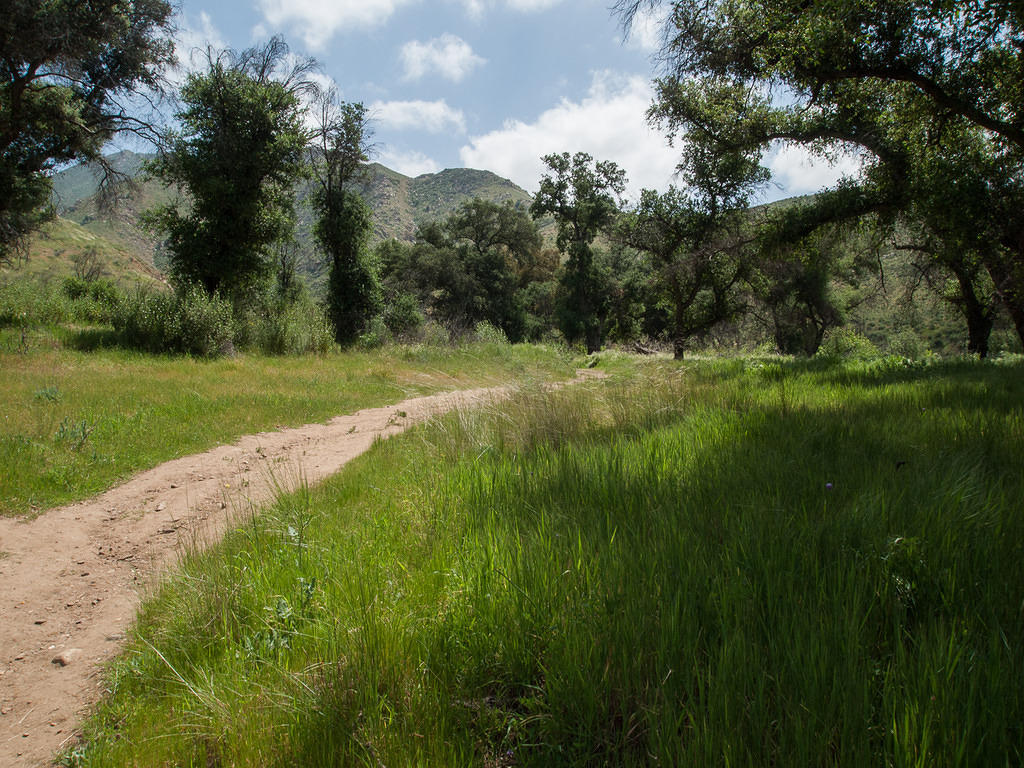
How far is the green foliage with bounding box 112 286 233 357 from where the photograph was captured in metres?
14.9

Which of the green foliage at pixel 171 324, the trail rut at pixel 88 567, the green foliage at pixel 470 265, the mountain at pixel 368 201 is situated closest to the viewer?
the trail rut at pixel 88 567

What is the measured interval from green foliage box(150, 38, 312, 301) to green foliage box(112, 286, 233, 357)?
2.25 m

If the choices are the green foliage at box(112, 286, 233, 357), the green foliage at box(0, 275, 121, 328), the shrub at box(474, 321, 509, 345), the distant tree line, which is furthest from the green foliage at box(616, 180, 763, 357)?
the green foliage at box(0, 275, 121, 328)

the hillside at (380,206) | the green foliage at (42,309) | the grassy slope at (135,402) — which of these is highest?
the hillside at (380,206)

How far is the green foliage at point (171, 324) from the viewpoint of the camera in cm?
1492

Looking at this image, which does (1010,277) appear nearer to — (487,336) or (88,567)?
(88,567)

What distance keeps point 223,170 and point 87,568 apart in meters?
18.3

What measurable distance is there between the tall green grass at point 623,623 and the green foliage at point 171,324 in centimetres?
1453

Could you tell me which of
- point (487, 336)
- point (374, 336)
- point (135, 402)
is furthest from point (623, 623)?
point (487, 336)

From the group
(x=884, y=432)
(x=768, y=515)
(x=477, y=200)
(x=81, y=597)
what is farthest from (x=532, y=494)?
(x=477, y=200)

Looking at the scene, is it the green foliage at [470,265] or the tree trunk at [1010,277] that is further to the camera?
the green foliage at [470,265]

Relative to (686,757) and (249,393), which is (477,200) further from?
(686,757)

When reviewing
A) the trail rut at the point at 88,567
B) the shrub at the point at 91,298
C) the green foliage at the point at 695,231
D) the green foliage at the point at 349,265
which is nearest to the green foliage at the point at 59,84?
the shrub at the point at 91,298

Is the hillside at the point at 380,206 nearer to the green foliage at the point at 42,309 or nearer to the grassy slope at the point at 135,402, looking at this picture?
the green foliage at the point at 42,309
